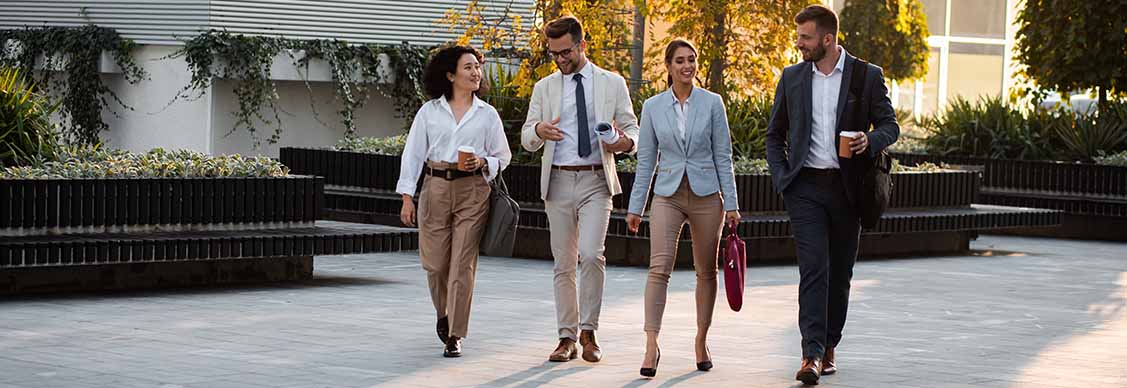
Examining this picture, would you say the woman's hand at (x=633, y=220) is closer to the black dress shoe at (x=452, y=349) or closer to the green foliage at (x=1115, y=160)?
the black dress shoe at (x=452, y=349)

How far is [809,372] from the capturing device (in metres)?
7.43

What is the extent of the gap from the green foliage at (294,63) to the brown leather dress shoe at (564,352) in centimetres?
1151

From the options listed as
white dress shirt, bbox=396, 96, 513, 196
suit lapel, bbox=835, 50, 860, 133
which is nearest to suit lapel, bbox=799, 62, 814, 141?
suit lapel, bbox=835, 50, 860, 133

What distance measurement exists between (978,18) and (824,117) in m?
37.1

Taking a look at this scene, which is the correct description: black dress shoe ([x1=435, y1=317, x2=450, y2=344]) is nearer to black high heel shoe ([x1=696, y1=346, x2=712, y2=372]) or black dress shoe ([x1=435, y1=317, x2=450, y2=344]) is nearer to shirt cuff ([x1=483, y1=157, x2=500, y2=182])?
shirt cuff ([x1=483, y1=157, x2=500, y2=182])

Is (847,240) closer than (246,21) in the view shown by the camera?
Yes

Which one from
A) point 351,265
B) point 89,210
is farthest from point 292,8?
point 89,210

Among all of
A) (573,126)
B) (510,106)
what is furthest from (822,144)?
(510,106)

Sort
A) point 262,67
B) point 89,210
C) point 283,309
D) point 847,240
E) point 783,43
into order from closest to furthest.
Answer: point 847,240 < point 283,309 < point 89,210 < point 783,43 < point 262,67

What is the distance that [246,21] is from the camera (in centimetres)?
1947

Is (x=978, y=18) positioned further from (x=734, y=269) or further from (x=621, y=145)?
(x=734, y=269)

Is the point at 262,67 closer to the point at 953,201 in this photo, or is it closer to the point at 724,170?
the point at 953,201

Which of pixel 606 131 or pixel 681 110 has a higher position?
pixel 681 110

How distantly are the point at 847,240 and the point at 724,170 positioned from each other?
610 millimetres
